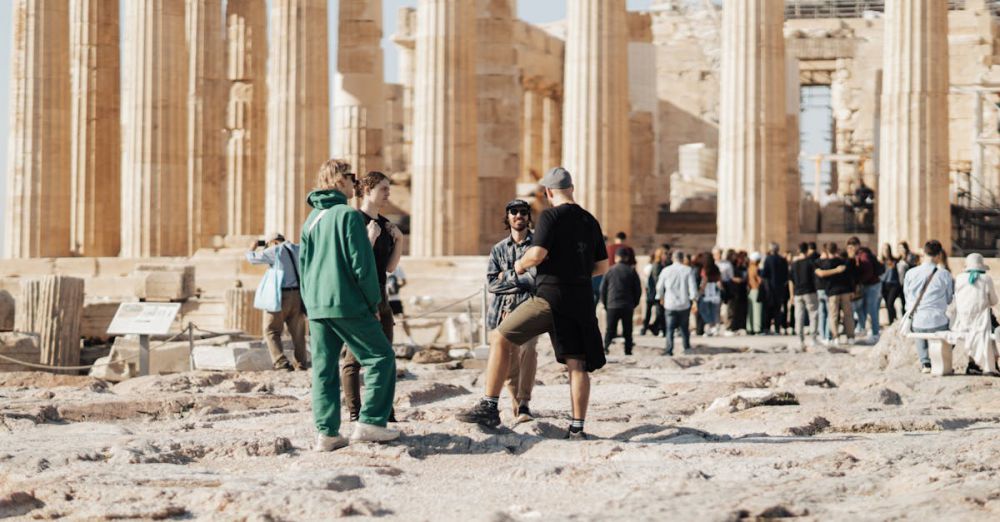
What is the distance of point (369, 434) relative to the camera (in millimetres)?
10008

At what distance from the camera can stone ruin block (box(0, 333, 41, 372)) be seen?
1881 cm

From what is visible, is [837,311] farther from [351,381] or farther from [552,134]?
[552,134]

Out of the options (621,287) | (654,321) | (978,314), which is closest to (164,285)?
(654,321)

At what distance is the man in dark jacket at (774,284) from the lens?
83.5 ft

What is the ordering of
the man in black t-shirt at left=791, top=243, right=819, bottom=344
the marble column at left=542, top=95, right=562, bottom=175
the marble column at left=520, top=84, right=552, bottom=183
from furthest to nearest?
the marble column at left=542, top=95, right=562, bottom=175 → the marble column at left=520, top=84, right=552, bottom=183 → the man in black t-shirt at left=791, top=243, right=819, bottom=344

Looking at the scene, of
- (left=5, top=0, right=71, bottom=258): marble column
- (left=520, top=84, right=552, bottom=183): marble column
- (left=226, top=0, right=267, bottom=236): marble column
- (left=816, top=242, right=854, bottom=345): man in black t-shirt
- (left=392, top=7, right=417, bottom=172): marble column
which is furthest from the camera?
(left=520, top=84, right=552, bottom=183): marble column

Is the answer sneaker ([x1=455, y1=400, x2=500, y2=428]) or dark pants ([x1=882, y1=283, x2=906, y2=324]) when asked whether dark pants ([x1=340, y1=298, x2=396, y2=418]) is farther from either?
dark pants ([x1=882, y1=283, x2=906, y2=324])

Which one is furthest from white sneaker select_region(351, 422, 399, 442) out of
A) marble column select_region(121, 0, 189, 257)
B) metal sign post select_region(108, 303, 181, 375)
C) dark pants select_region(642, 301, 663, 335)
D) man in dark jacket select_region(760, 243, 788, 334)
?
marble column select_region(121, 0, 189, 257)

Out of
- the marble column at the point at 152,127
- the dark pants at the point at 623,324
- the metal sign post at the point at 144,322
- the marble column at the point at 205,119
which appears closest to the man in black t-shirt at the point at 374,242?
the metal sign post at the point at 144,322

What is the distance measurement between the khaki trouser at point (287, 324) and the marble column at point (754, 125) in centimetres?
1464

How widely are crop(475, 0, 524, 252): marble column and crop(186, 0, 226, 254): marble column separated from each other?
5.70 meters

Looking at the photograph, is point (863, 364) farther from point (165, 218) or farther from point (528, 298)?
point (165, 218)

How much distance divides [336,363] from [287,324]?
7626 mm

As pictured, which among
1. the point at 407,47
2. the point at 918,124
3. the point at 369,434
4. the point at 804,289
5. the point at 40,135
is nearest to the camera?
the point at 369,434
